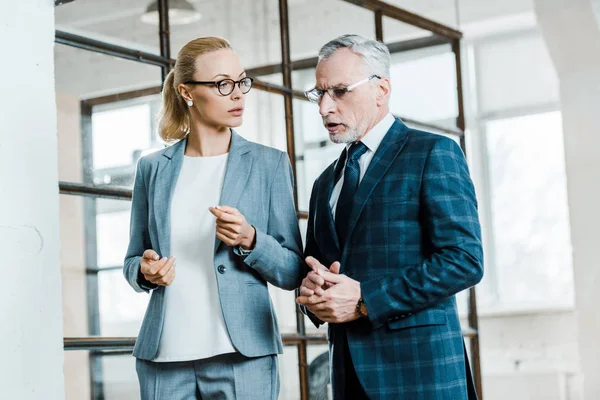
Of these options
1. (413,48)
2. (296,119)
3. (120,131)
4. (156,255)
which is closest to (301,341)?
(296,119)

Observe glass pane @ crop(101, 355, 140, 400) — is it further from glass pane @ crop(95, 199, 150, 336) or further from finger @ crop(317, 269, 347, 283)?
finger @ crop(317, 269, 347, 283)

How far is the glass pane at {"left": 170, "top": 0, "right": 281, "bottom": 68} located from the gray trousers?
1746 mm

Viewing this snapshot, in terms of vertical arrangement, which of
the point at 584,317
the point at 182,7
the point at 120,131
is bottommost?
the point at 584,317

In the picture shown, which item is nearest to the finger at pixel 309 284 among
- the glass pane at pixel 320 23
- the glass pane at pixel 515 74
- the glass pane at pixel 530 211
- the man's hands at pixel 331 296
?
the man's hands at pixel 331 296

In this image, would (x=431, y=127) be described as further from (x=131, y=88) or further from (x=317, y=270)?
(x=317, y=270)

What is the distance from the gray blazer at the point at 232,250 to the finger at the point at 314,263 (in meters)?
0.07

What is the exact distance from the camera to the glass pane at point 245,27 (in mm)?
3686

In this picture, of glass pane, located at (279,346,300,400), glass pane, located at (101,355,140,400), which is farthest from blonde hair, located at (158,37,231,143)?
glass pane, located at (279,346,300,400)

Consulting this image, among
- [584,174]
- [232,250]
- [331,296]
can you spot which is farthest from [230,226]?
[584,174]

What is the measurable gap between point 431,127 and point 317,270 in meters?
3.11

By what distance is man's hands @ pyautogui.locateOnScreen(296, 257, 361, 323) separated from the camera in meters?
1.98

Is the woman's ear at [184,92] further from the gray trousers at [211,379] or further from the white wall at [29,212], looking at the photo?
the gray trousers at [211,379]

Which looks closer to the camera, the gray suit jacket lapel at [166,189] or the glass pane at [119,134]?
the gray suit jacket lapel at [166,189]

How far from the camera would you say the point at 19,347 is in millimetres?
2314
